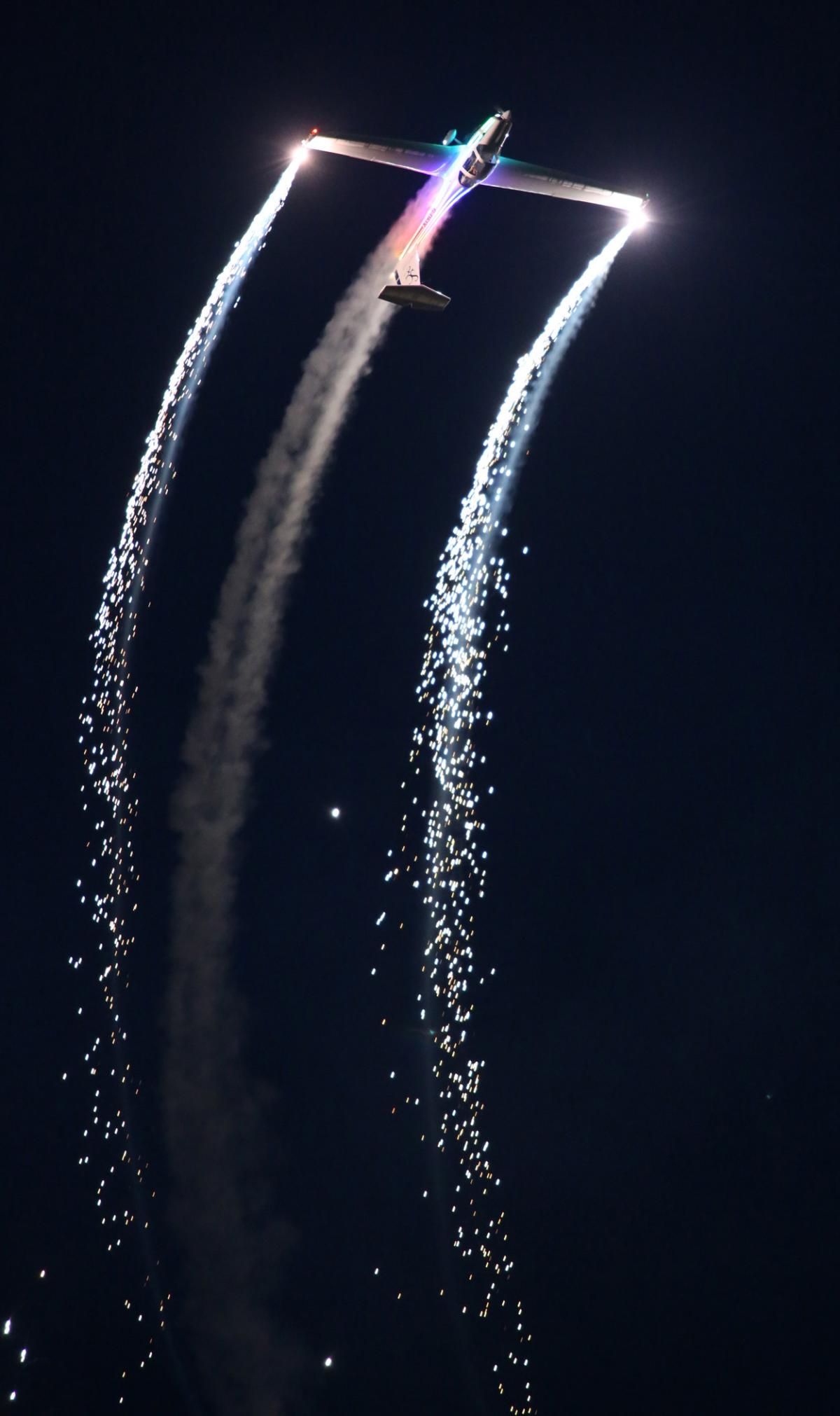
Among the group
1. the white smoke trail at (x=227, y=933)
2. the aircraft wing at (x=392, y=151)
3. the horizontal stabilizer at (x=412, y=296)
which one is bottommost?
the white smoke trail at (x=227, y=933)

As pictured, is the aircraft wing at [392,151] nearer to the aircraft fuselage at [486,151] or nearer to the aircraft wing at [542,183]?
the aircraft fuselage at [486,151]

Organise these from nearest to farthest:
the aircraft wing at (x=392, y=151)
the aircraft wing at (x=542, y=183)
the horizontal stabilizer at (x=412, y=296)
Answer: the aircraft wing at (x=392, y=151) → the aircraft wing at (x=542, y=183) → the horizontal stabilizer at (x=412, y=296)

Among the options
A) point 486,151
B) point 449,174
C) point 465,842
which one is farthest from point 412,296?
point 465,842

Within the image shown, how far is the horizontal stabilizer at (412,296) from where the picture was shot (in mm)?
18219

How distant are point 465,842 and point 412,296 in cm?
931

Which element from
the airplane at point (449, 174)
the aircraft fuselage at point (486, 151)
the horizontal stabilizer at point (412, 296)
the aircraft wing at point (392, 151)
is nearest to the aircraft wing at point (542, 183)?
the airplane at point (449, 174)

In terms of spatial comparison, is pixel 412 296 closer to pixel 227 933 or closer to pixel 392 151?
pixel 392 151

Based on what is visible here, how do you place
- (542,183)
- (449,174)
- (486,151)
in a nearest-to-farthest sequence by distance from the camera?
(486,151), (449,174), (542,183)

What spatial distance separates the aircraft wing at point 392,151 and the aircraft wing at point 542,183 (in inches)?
28.0

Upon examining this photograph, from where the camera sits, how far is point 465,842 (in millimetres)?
22984

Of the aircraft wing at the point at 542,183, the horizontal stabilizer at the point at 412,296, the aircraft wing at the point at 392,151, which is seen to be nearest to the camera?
the aircraft wing at the point at 392,151

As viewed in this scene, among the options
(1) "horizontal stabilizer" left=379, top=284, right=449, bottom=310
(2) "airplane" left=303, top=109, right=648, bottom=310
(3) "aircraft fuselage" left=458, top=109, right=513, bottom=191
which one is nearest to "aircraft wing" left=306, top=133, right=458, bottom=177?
(2) "airplane" left=303, top=109, right=648, bottom=310

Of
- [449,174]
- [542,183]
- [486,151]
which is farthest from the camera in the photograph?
[542,183]

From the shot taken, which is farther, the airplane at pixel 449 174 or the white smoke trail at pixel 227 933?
the white smoke trail at pixel 227 933
